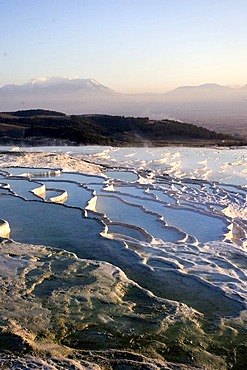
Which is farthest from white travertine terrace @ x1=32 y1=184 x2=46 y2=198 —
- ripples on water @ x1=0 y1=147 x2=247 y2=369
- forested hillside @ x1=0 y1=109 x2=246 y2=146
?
forested hillside @ x1=0 y1=109 x2=246 y2=146

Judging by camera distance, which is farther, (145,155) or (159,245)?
(145,155)

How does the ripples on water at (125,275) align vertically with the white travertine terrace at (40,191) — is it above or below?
below

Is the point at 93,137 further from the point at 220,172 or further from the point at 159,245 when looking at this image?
the point at 159,245

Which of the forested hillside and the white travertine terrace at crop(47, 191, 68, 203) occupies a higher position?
the forested hillside

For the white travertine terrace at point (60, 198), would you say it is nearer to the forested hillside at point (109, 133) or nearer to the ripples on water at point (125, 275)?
the ripples on water at point (125, 275)

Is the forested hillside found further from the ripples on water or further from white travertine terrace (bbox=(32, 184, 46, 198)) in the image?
the ripples on water

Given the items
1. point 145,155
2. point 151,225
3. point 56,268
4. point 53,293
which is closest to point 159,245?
point 151,225

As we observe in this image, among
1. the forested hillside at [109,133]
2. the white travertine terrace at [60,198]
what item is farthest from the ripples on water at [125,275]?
the forested hillside at [109,133]

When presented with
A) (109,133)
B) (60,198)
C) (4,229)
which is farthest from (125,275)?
(109,133)
